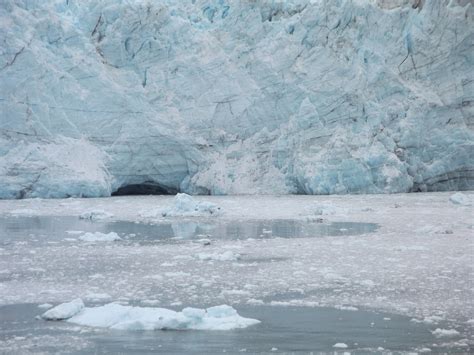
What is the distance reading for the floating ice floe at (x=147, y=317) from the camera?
3570 mm

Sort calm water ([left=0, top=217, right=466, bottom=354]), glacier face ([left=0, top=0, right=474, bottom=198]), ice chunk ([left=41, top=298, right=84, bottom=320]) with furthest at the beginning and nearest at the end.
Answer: glacier face ([left=0, top=0, right=474, bottom=198]), ice chunk ([left=41, top=298, right=84, bottom=320]), calm water ([left=0, top=217, right=466, bottom=354])

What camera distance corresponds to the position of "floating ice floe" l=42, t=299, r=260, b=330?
3.57 meters

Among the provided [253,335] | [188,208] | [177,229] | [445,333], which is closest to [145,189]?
[188,208]

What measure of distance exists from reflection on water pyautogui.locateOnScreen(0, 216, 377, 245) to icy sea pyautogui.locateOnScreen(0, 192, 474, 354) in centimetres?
3

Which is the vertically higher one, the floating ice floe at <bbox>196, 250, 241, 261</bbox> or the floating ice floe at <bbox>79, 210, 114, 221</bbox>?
the floating ice floe at <bbox>79, 210, 114, 221</bbox>

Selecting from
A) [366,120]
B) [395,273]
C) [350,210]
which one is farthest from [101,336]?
[366,120]

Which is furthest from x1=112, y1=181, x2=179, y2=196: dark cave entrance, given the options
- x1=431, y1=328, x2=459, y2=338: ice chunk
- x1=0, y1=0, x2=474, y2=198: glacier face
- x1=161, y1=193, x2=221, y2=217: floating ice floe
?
x1=431, y1=328, x2=459, y2=338: ice chunk

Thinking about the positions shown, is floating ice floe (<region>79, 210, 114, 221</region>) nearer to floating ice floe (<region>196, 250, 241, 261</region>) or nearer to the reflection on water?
the reflection on water

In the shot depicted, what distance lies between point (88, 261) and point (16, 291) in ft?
4.81

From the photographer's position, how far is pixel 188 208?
11.7 meters

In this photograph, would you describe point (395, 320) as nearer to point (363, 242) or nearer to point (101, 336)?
point (101, 336)

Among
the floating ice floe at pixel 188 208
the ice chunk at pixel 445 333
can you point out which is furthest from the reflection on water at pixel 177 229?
the ice chunk at pixel 445 333

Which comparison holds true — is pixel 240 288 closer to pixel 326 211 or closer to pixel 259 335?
pixel 259 335

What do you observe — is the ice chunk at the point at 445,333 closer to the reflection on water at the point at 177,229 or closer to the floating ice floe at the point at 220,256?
the floating ice floe at the point at 220,256
